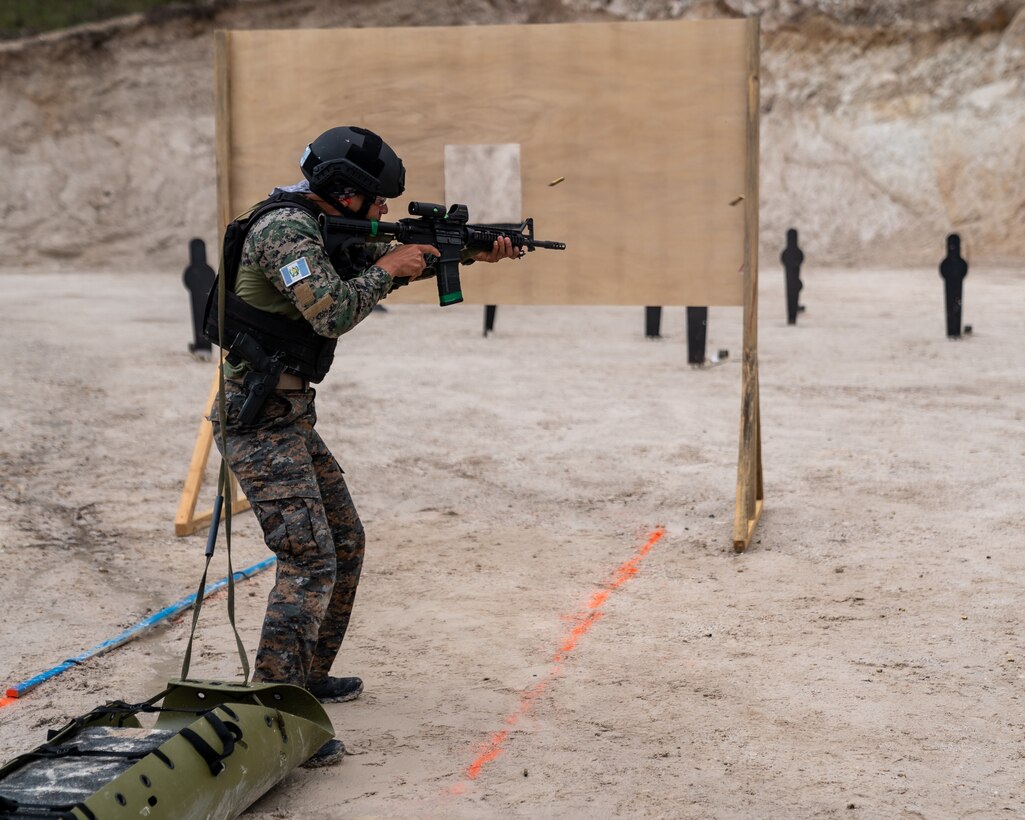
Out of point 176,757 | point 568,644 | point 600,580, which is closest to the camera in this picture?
point 176,757

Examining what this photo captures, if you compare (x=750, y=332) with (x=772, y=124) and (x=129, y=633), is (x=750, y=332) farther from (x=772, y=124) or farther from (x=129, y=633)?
(x=772, y=124)

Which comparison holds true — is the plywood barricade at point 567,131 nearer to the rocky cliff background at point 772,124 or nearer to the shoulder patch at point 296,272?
the shoulder patch at point 296,272

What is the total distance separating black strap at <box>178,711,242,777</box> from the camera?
2.99 m

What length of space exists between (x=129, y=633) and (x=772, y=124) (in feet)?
72.7

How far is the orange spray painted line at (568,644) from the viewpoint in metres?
3.64

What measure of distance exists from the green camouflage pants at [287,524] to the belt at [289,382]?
0.02 m

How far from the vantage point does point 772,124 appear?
2481cm

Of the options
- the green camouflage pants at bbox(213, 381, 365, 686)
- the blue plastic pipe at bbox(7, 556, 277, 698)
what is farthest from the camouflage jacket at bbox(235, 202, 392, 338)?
the blue plastic pipe at bbox(7, 556, 277, 698)

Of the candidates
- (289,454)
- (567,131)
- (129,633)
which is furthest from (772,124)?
(289,454)

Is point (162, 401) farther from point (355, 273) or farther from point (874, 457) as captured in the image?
point (355, 273)

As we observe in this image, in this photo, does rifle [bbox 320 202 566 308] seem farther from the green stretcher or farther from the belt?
the green stretcher

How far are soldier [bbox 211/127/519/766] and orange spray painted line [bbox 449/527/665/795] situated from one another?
431 millimetres

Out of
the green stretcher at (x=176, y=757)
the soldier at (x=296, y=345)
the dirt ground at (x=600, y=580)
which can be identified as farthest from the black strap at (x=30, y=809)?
the soldier at (x=296, y=345)

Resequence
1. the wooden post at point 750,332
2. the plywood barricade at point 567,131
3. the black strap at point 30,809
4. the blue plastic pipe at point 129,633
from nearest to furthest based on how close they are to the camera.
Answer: the black strap at point 30,809, the blue plastic pipe at point 129,633, the wooden post at point 750,332, the plywood barricade at point 567,131
